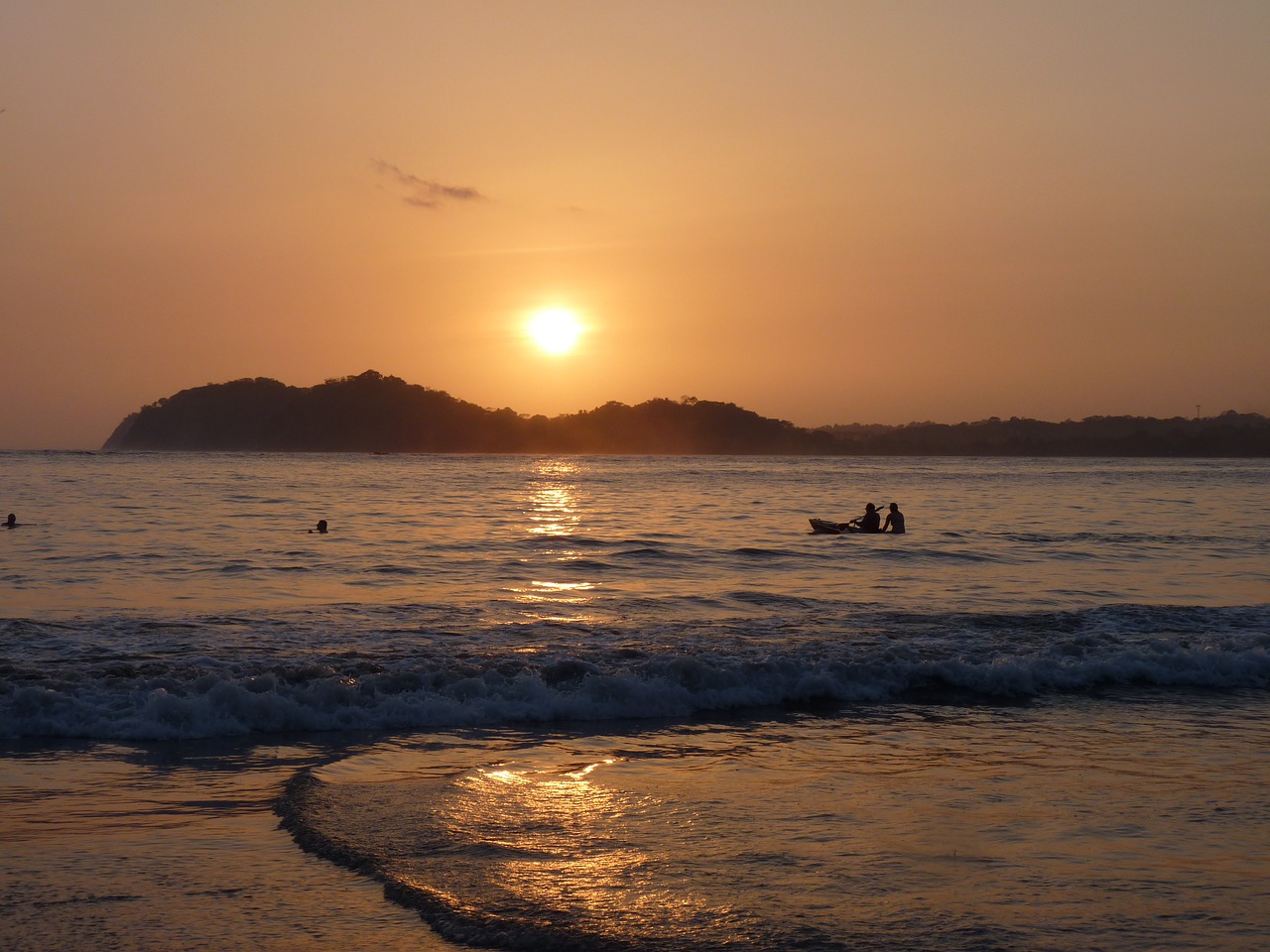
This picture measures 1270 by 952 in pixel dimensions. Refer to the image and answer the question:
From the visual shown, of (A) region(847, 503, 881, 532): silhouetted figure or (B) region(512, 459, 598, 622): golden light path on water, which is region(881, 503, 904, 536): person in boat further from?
(B) region(512, 459, 598, 622): golden light path on water

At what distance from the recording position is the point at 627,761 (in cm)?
991

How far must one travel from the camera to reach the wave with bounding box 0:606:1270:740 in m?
11.6

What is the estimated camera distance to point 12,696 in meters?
11.2

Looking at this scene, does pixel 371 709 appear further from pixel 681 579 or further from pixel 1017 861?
pixel 681 579

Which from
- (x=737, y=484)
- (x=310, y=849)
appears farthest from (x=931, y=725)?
(x=737, y=484)

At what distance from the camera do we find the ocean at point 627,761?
19.9 feet

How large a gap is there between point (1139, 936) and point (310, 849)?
520cm

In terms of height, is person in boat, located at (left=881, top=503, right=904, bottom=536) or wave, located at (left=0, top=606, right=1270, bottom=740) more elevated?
person in boat, located at (left=881, top=503, right=904, bottom=536)

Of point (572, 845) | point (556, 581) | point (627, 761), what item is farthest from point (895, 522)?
point (572, 845)

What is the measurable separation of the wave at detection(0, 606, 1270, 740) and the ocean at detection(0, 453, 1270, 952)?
63 millimetres

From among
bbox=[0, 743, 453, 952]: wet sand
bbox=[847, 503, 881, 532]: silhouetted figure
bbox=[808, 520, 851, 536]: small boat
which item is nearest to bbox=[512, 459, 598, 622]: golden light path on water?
bbox=[808, 520, 851, 536]: small boat

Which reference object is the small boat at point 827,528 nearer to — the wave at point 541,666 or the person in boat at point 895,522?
the person in boat at point 895,522

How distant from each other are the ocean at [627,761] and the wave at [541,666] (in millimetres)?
63

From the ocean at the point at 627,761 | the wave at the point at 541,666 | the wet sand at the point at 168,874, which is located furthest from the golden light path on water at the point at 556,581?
the wet sand at the point at 168,874
